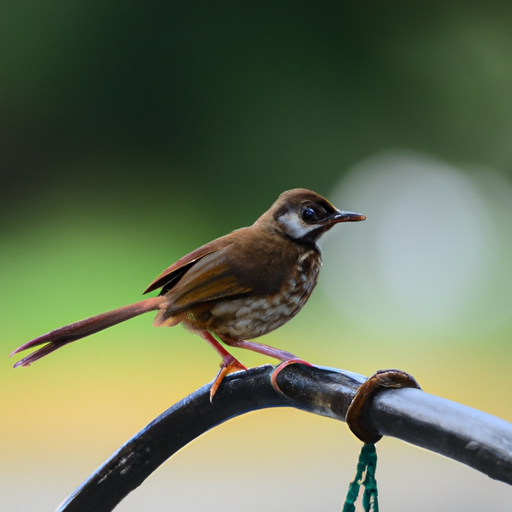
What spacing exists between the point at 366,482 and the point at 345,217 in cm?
26

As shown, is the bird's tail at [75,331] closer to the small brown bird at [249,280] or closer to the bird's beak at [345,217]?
the small brown bird at [249,280]

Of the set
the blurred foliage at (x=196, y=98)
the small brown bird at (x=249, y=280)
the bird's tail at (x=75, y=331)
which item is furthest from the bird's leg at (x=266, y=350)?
the blurred foliage at (x=196, y=98)

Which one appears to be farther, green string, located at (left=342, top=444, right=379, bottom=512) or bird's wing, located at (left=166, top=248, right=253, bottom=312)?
bird's wing, located at (left=166, top=248, right=253, bottom=312)

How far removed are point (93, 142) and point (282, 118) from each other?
0.63 meters

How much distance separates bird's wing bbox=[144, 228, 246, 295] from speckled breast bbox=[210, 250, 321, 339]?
0.05m

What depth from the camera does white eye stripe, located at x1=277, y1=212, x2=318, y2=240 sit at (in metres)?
0.69

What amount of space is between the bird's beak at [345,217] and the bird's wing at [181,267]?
108 mm

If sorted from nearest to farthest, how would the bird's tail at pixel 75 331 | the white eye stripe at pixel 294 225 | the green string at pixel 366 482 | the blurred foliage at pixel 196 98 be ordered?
1. the green string at pixel 366 482
2. the bird's tail at pixel 75 331
3. the white eye stripe at pixel 294 225
4. the blurred foliage at pixel 196 98

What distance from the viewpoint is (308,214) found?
2.25ft


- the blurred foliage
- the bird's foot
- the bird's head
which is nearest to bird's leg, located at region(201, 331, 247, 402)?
the bird's foot

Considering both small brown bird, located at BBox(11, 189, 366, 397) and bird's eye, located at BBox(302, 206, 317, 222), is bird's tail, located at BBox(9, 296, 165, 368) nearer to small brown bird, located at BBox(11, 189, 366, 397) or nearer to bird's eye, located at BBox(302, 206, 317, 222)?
small brown bird, located at BBox(11, 189, 366, 397)

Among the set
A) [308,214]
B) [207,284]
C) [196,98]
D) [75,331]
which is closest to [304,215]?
[308,214]

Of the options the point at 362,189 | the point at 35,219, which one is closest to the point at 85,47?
the point at 35,219

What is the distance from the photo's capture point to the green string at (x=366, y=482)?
478 mm
